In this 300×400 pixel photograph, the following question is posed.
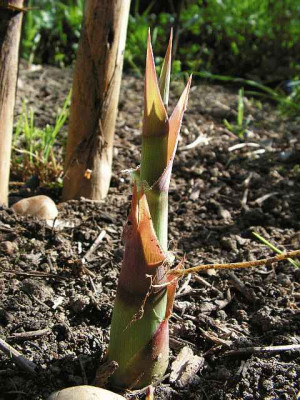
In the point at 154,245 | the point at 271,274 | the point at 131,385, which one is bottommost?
the point at 131,385

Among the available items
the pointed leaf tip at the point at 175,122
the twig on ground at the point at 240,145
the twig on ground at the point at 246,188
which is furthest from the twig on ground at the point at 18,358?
the twig on ground at the point at 240,145

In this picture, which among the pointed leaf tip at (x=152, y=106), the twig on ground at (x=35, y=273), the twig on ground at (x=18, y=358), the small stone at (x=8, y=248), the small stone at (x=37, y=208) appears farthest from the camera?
the small stone at (x=37, y=208)

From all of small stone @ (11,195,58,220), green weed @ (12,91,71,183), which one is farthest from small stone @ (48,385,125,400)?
green weed @ (12,91,71,183)

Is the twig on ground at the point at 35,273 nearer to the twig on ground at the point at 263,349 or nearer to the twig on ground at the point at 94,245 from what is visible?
the twig on ground at the point at 94,245

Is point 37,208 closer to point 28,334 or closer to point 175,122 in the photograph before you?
point 28,334

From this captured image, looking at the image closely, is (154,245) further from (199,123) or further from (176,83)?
(176,83)

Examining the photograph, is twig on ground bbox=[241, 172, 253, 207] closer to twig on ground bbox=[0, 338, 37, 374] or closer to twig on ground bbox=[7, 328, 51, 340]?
twig on ground bbox=[7, 328, 51, 340]

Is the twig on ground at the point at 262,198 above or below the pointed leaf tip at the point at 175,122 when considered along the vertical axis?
below

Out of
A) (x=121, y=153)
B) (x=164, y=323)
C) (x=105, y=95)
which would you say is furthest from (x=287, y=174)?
(x=164, y=323)

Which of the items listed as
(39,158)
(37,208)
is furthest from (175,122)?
(39,158)
